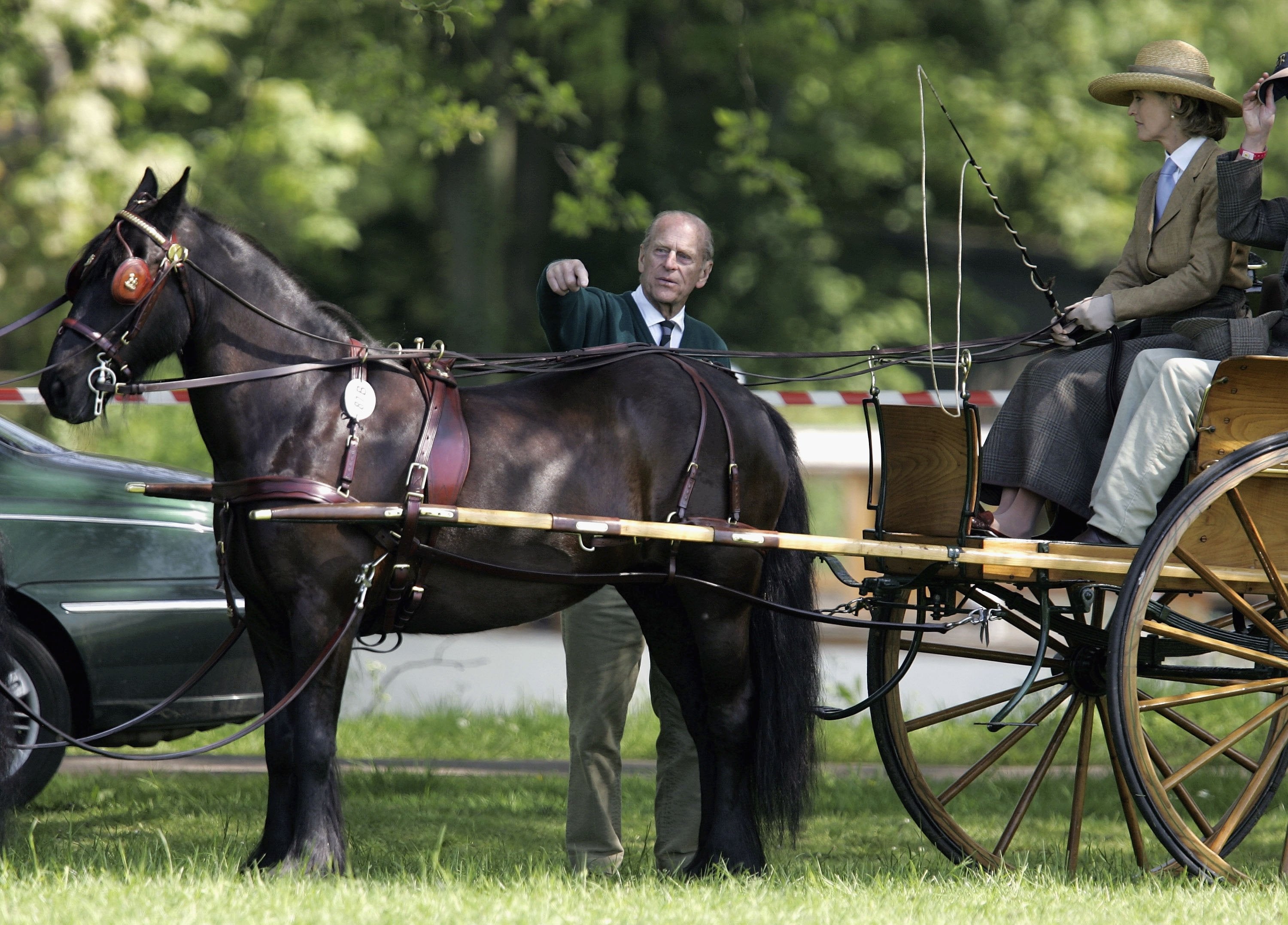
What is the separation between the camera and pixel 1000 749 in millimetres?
4953

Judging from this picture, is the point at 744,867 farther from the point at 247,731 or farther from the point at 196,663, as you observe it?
the point at 196,663

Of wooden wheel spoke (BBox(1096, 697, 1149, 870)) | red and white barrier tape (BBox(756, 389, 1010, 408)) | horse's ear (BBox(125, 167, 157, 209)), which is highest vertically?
horse's ear (BBox(125, 167, 157, 209))

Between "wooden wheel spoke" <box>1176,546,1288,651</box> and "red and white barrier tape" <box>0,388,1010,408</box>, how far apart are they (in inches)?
34.5

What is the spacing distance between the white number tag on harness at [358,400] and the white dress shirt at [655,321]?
135 centimetres

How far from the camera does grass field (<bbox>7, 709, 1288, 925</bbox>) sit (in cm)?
379

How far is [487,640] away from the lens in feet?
44.2

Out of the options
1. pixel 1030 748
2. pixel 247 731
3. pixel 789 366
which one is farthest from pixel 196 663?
pixel 789 366

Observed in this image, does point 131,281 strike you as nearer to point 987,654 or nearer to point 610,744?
point 610,744

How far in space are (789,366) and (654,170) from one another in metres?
2.58

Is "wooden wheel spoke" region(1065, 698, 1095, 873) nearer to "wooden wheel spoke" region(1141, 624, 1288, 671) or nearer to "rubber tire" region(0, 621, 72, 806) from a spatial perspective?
"wooden wheel spoke" region(1141, 624, 1288, 671)

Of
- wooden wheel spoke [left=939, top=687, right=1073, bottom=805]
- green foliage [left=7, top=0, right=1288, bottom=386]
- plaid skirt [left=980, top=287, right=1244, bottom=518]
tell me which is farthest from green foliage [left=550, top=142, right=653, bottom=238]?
wooden wheel spoke [left=939, top=687, right=1073, bottom=805]

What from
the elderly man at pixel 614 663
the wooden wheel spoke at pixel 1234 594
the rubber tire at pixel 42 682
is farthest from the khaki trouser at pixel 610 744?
the rubber tire at pixel 42 682

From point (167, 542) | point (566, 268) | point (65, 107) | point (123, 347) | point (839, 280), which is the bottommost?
point (167, 542)

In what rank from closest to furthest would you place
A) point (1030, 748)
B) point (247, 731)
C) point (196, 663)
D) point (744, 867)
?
point (247, 731)
point (744, 867)
point (196, 663)
point (1030, 748)
